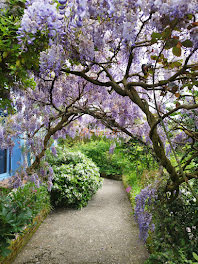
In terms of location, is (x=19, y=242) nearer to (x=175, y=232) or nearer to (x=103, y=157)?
(x=175, y=232)

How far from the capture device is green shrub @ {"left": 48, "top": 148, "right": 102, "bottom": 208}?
4893 mm

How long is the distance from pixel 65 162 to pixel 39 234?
88.9 inches

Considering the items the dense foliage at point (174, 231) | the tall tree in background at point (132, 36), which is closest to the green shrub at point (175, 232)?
the dense foliage at point (174, 231)

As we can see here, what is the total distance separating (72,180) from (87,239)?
166cm

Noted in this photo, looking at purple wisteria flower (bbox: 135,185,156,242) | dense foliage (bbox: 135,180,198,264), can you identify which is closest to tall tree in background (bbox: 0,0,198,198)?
dense foliage (bbox: 135,180,198,264)

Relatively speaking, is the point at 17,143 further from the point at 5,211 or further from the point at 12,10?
the point at 12,10

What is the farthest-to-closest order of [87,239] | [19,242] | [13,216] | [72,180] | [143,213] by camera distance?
[72,180] → [87,239] → [19,242] → [143,213] → [13,216]

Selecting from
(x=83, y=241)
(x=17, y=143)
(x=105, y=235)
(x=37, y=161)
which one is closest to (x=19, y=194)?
(x=37, y=161)

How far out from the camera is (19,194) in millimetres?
2408

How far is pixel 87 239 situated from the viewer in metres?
3.60

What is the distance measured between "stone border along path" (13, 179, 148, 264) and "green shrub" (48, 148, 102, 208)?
9.5 inches

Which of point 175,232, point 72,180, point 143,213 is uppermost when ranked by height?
point 175,232

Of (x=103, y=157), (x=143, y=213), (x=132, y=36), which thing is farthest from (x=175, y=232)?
(x=103, y=157)

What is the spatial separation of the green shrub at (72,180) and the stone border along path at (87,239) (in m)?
0.24
